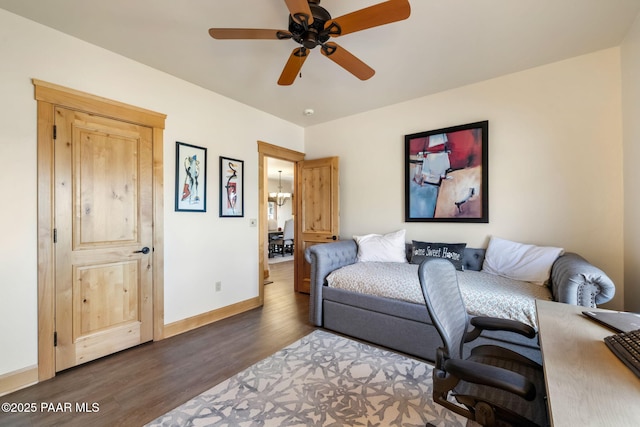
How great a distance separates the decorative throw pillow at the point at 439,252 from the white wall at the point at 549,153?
0.22 m

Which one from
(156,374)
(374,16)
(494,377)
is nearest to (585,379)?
(494,377)

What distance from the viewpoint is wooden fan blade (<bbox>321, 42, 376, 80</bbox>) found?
181 centimetres

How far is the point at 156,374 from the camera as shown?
2.08 meters

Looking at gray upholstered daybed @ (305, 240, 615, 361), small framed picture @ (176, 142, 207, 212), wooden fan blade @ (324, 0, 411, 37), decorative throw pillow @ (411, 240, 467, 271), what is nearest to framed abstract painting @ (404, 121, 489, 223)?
decorative throw pillow @ (411, 240, 467, 271)

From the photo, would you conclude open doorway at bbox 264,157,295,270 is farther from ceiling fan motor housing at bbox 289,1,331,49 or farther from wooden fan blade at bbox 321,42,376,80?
ceiling fan motor housing at bbox 289,1,331,49

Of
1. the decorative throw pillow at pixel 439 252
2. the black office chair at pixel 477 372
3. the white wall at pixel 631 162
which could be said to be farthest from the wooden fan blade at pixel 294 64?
the white wall at pixel 631 162

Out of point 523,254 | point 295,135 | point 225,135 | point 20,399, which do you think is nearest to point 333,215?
point 295,135

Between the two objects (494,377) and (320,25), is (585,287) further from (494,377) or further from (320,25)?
(320,25)

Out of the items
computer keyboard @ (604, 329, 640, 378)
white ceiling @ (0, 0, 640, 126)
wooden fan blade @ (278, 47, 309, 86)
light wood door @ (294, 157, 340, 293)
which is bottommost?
computer keyboard @ (604, 329, 640, 378)

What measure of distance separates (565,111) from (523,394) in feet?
9.66

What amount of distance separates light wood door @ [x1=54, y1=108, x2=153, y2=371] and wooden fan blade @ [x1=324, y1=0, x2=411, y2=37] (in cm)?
218

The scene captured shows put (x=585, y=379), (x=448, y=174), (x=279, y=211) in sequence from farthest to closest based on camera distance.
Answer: (x=279, y=211) < (x=448, y=174) < (x=585, y=379)

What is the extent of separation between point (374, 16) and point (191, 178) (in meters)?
2.41

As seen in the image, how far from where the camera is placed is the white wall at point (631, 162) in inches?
80.7
